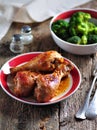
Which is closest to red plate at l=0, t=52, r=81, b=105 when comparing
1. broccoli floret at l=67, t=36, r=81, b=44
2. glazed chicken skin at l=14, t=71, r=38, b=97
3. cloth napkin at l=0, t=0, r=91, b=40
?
glazed chicken skin at l=14, t=71, r=38, b=97

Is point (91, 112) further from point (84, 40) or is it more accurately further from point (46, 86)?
point (84, 40)

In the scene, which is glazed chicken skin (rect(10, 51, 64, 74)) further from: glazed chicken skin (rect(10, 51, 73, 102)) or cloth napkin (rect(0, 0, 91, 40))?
cloth napkin (rect(0, 0, 91, 40))

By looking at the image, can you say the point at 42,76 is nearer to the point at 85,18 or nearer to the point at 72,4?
the point at 85,18

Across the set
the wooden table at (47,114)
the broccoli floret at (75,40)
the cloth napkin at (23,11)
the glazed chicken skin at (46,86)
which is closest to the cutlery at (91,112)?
the wooden table at (47,114)

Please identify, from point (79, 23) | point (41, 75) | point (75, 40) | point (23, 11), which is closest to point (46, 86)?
point (41, 75)

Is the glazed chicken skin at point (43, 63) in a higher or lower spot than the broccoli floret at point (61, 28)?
higher

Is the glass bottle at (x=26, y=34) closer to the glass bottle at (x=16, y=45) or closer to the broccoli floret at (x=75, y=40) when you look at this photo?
the glass bottle at (x=16, y=45)

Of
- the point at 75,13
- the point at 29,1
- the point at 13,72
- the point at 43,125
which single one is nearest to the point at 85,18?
the point at 75,13
